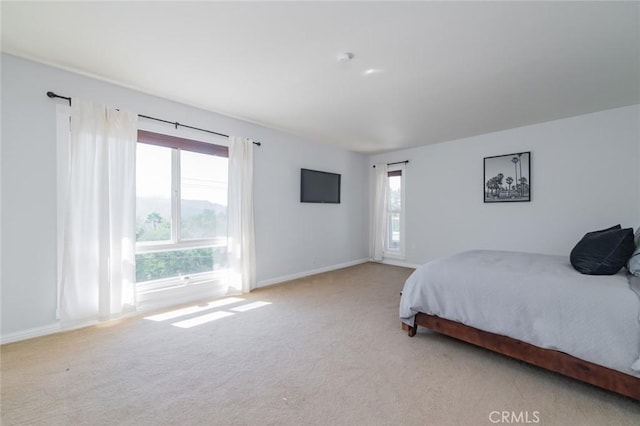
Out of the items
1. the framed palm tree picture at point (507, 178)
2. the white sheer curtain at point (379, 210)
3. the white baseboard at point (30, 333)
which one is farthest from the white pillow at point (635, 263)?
the white baseboard at point (30, 333)

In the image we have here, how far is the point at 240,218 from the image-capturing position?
3.69 m

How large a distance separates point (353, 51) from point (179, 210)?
269cm

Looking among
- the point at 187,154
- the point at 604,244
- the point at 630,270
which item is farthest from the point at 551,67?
the point at 187,154

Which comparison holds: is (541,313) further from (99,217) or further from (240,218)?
(99,217)

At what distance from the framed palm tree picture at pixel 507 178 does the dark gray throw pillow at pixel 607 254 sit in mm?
2114

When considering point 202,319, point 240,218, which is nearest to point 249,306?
point 202,319

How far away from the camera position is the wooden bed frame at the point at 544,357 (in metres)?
1.54

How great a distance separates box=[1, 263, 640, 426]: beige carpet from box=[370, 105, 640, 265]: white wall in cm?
275

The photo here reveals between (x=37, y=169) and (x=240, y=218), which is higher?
(x=37, y=169)

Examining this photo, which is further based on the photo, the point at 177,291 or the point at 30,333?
the point at 177,291

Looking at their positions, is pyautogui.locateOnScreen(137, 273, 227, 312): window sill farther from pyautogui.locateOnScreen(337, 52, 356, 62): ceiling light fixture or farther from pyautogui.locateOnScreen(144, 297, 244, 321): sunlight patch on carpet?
pyautogui.locateOnScreen(337, 52, 356, 62): ceiling light fixture

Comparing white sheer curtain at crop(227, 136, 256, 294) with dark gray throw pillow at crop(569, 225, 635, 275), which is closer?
dark gray throw pillow at crop(569, 225, 635, 275)

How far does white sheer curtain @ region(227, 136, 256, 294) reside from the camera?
11.9ft

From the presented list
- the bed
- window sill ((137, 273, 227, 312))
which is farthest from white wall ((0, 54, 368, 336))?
the bed
